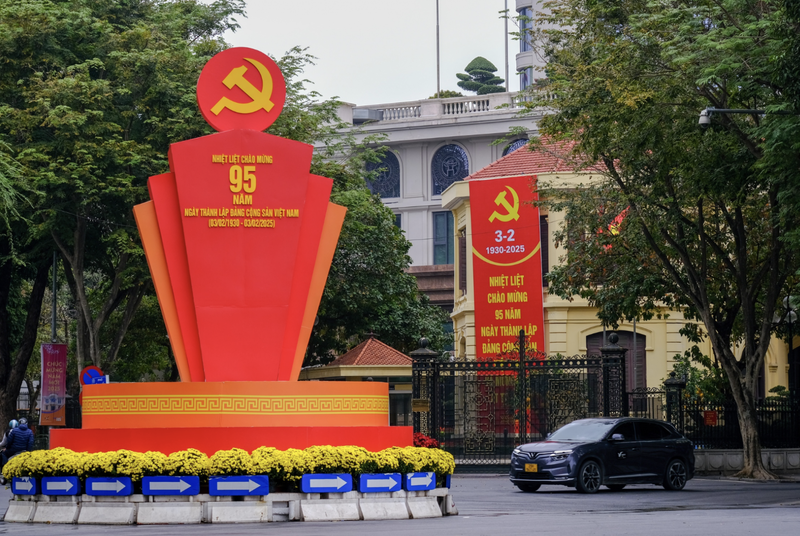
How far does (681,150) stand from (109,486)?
13448 mm

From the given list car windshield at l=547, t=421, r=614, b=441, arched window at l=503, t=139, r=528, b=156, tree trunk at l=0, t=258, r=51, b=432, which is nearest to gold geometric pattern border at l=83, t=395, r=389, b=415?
car windshield at l=547, t=421, r=614, b=441

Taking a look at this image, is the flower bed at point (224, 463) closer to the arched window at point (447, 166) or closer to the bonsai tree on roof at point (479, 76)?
the arched window at point (447, 166)

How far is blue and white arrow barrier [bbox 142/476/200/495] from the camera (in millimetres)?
14461

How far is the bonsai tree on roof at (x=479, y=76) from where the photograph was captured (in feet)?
237

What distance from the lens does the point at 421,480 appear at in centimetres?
1557

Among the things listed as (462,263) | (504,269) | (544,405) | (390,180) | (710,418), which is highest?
(390,180)

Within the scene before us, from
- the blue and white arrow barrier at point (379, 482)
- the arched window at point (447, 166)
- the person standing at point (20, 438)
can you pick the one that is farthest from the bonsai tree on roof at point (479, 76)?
the blue and white arrow barrier at point (379, 482)

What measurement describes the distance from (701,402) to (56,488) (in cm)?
1837

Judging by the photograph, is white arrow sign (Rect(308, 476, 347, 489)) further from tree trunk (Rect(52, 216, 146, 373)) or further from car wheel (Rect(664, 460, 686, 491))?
tree trunk (Rect(52, 216, 146, 373))

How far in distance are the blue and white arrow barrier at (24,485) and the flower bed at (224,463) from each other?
0.25ft

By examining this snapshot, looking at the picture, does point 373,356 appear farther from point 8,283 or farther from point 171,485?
point 171,485

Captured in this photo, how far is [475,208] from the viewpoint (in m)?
37.1

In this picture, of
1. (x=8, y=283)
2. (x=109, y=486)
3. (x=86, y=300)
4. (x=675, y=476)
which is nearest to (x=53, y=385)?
(x=8, y=283)

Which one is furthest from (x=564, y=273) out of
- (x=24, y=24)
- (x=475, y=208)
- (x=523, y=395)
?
(x=24, y=24)
